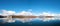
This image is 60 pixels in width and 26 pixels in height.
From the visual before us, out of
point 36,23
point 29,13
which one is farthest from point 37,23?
point 29,13

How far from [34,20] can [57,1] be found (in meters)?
0.54

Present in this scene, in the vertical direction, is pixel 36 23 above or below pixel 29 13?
below

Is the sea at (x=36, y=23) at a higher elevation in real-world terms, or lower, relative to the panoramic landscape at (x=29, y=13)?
lower

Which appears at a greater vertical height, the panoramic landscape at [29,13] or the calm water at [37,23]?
the panoramic landscape at [29,13]

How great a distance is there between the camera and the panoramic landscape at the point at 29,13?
189cm

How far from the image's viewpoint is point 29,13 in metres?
1.90

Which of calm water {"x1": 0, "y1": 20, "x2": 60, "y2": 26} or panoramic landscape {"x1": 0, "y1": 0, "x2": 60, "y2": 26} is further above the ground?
panoramic landscape {"x1": 0, "y1": 0, "x2": 60, "y2": 26}

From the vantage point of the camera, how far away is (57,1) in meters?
1.91

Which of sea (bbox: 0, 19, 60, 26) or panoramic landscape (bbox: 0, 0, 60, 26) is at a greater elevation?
panoramic landscape (bbox: 0, 0, 60, 26)

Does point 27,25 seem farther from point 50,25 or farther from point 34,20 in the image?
point 50,25

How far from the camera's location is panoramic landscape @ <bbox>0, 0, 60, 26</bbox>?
Result: 6.19 feet

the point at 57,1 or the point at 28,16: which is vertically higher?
the point at 57,1

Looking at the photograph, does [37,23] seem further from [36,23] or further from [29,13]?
[29,13]

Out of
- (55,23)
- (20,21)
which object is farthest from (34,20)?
(55,23)
